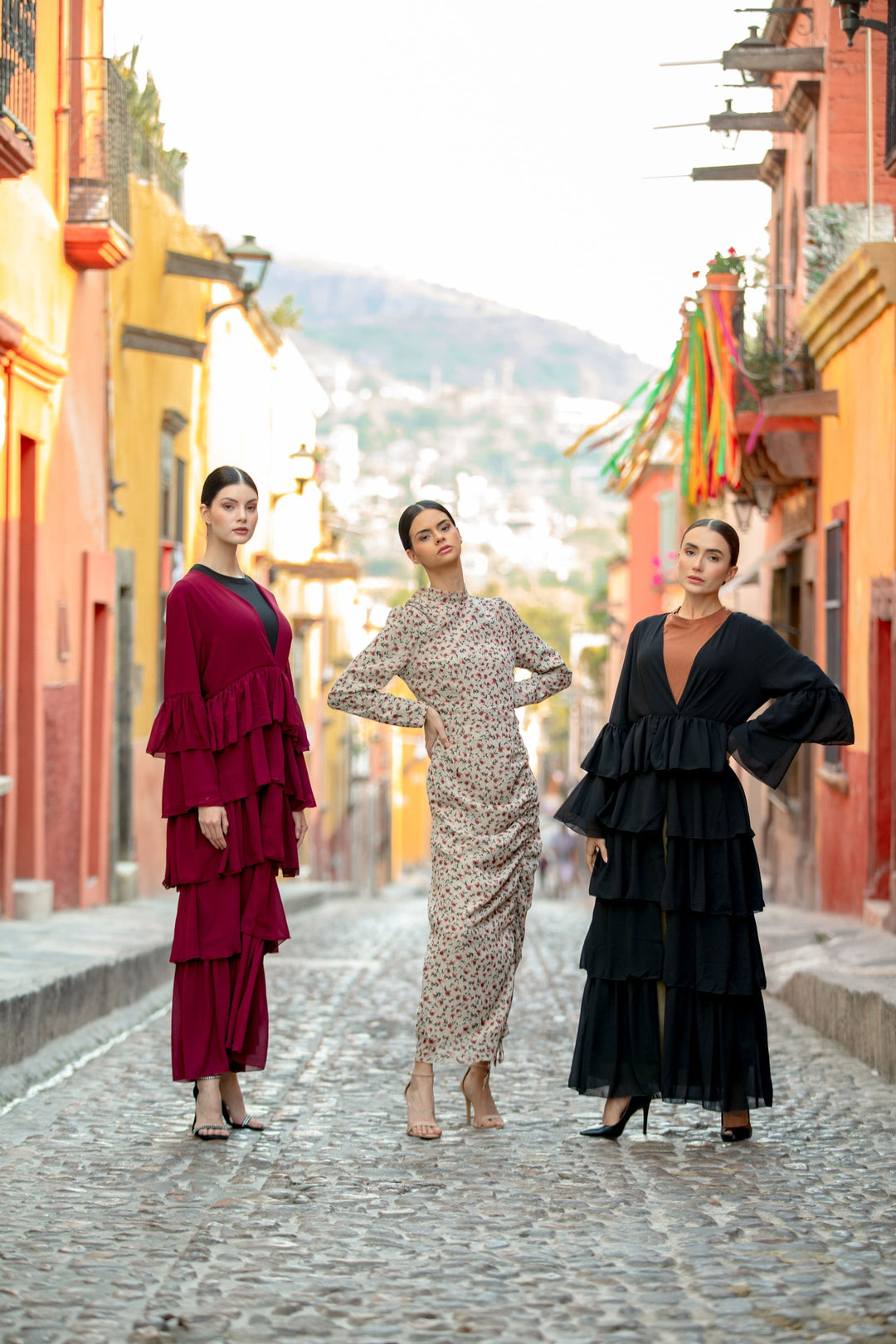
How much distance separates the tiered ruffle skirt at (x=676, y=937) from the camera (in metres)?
5.84

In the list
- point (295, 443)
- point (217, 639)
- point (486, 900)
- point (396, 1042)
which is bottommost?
point (396, 1042)

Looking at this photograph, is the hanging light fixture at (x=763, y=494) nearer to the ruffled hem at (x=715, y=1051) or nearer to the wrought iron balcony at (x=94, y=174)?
the wrought iron balcony at (x=94, y=174)

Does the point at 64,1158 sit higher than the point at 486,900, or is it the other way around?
the point at 486,900

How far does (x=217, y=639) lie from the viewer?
600cm

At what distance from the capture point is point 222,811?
233 inches

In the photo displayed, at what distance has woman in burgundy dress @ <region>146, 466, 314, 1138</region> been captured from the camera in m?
5.91

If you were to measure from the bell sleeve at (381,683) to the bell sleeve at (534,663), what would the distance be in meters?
0.37

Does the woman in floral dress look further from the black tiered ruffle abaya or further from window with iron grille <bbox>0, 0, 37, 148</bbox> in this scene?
window with iron grille <bbox>0, 0, 37, 148</bbox>

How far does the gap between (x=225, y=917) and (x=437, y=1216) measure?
4.86 ft

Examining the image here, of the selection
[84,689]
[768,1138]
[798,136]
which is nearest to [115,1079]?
[768,1138]

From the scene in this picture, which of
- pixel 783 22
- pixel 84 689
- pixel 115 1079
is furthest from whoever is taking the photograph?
pixel 783 22

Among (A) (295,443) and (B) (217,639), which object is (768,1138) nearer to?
(B) (217,639)

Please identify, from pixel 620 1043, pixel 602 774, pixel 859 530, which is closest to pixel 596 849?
pixel 602 774

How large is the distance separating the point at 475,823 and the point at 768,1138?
4.39ft
